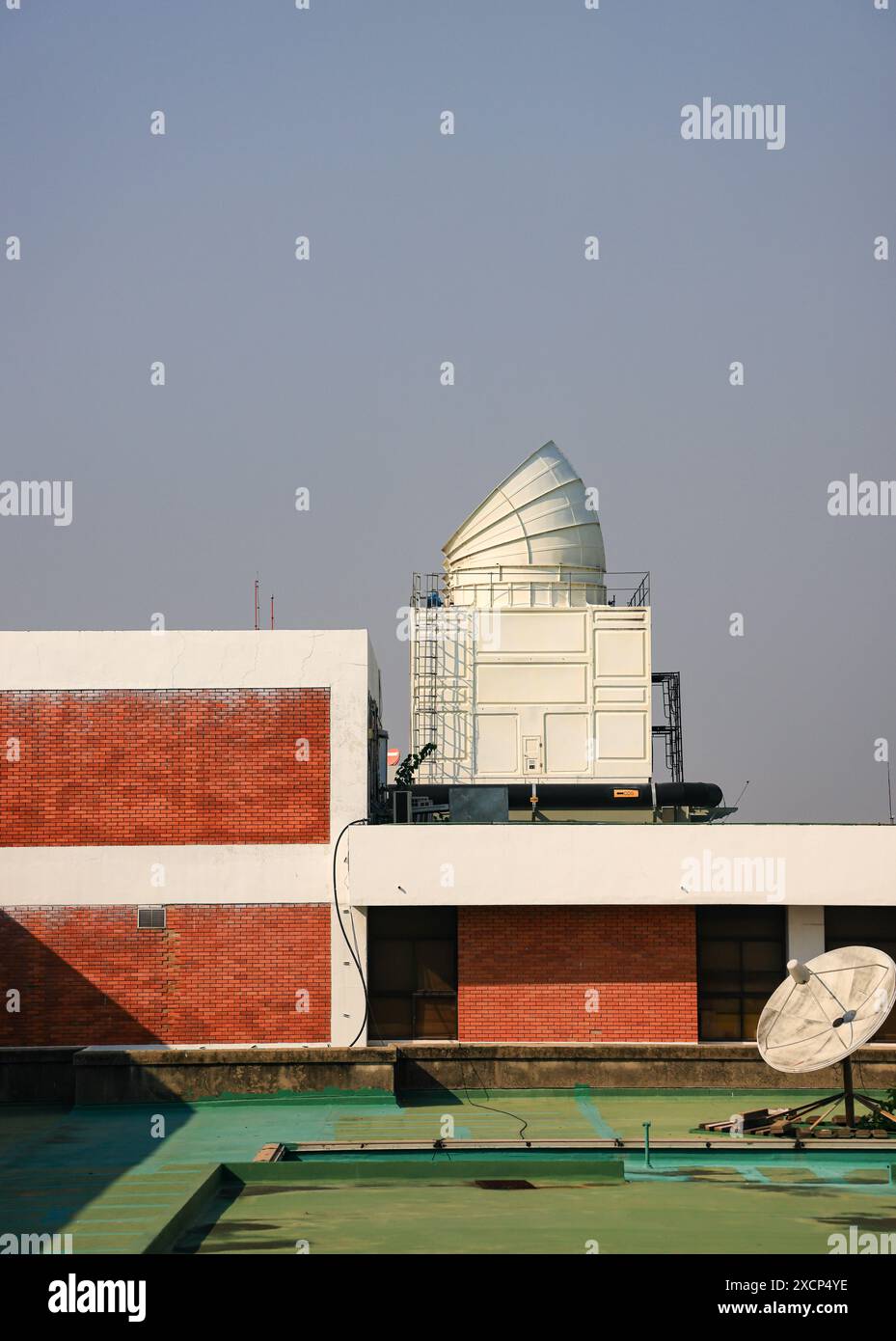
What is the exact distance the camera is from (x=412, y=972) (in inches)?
1218

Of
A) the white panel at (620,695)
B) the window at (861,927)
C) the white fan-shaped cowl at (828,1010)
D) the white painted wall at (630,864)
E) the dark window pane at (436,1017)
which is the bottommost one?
the dark window pane at (436,1017)

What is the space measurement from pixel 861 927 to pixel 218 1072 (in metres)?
12.4

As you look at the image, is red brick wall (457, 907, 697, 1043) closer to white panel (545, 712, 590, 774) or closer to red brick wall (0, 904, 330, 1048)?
red brick wall (0, 904, 330, 1048)

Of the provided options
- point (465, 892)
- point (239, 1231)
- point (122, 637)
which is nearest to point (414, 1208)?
point (239, 1231)

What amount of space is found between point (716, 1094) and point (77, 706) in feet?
45.5

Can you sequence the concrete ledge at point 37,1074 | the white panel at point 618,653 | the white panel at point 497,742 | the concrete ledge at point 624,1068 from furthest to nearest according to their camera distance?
the white panel at point 618,653, the white panel at point 497,742, the concrete ledge at point 624,1068, the concrete ledge at point 37,1074

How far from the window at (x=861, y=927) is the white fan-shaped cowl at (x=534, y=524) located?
23.5 metres

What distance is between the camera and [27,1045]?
29.9 metres

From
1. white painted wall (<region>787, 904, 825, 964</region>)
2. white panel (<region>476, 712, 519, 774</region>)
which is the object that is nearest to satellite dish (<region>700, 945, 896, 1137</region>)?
white painted wall (<region>787, 904, 825, 964</region>)

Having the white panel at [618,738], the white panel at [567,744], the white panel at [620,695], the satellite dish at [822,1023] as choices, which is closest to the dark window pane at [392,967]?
the satellite dish at [822,1023]

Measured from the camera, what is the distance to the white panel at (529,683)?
5128 cm

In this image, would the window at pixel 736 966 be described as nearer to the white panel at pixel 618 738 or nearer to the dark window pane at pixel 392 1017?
the dark window pane at pixel 392 1017

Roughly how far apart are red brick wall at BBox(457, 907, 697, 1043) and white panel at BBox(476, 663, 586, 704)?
2104 centimetres
